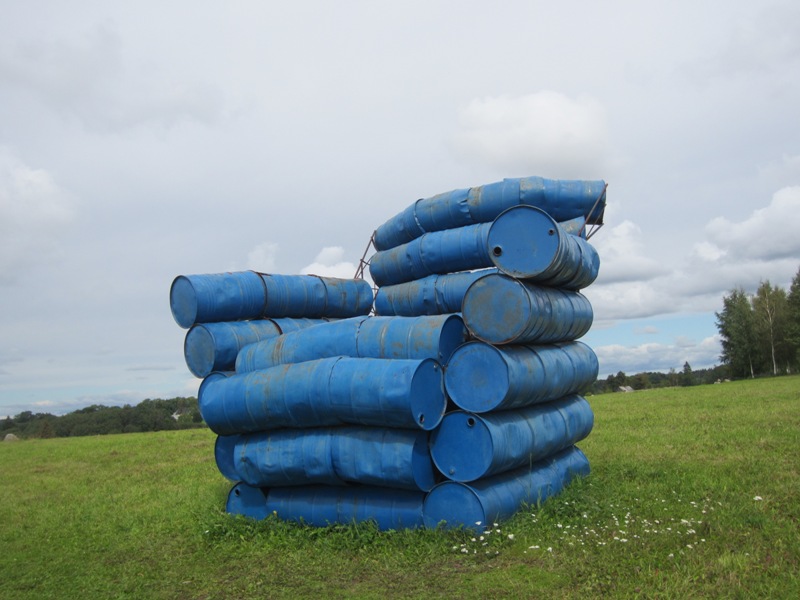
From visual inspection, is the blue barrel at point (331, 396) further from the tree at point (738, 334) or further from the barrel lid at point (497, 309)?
the tree at point (738, 334)

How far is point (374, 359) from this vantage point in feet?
22.5

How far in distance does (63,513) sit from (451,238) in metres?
6.78

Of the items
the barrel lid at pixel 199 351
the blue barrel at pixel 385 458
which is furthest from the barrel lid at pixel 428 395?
the barrel lid at pixel 199 351

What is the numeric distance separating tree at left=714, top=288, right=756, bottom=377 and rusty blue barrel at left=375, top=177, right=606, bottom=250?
129 ft

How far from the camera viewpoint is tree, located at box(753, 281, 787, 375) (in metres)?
42.5

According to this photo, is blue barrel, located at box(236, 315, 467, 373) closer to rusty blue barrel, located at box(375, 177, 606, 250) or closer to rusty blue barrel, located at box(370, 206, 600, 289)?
rusty blue barrel, located at box(370, 206, 600, 289)

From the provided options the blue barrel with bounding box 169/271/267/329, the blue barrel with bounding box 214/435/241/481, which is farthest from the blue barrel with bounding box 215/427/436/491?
the blue barrel with bounding box 169/271/267/329

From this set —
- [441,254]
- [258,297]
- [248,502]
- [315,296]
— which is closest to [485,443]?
[248,502]

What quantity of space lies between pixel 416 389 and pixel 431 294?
3.05m

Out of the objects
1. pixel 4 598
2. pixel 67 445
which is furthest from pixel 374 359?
pixel 67 445

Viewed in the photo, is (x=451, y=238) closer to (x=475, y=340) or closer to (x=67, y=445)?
(x=475, y=340)

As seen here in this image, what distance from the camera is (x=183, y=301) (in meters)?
8.30

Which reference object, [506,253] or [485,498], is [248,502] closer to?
[485,498]

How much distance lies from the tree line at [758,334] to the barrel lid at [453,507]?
41648 millimetres
